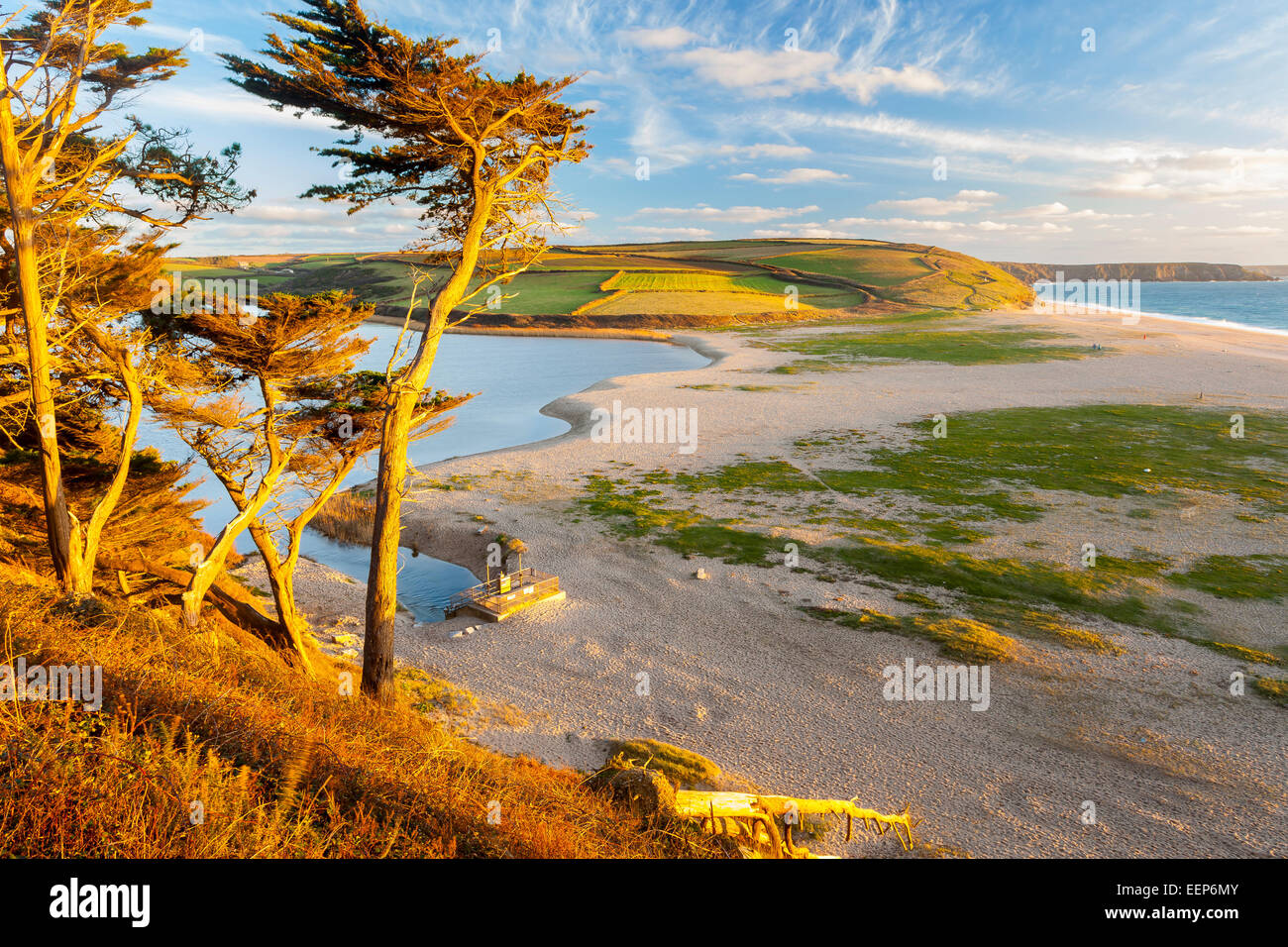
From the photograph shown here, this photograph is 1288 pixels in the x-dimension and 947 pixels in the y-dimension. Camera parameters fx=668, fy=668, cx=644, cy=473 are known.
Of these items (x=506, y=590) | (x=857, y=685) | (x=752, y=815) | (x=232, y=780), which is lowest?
(x=857, y=685)

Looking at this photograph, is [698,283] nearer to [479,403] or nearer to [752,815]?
[479,403]

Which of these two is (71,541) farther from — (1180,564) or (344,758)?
(1180,564)

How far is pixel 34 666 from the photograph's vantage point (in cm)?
653

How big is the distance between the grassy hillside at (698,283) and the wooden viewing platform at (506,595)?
74232 mm

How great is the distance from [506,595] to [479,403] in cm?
3793

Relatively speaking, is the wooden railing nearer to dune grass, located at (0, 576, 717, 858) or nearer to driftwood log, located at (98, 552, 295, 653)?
driftwood log, located at (98, 552, 295, 653)

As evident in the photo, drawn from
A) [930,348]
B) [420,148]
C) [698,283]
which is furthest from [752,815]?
[698,283]

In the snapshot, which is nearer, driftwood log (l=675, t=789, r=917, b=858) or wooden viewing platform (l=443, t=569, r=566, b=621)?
driftwood log (l=675, t=789, r=917, b=858)

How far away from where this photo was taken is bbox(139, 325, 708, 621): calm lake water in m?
24.2

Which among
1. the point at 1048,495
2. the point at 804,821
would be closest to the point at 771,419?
the point at 1048,495

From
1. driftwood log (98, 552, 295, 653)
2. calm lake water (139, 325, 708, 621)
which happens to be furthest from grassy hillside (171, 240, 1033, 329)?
driftwood log (98, 552, 295, 653)

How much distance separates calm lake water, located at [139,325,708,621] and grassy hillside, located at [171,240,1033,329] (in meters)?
9.50

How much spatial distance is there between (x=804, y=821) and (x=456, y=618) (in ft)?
39.8

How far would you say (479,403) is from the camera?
55062 mm
